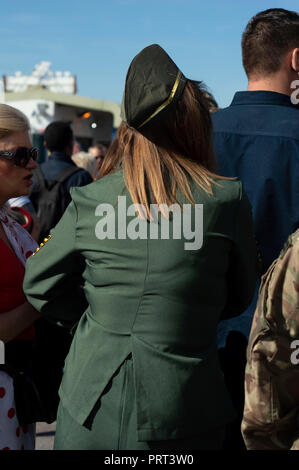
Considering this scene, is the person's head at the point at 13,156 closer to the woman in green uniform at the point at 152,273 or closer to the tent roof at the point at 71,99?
the woman in green uniform at the point at 152,273

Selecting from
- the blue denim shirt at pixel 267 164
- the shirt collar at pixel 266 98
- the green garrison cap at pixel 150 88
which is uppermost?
the green garrison cap at pixel 150 88

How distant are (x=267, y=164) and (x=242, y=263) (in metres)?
0.65

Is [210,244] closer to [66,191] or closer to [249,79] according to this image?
[249,79]

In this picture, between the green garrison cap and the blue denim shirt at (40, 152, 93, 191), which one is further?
the blue denim shirt at (40, 152, 93, 191)

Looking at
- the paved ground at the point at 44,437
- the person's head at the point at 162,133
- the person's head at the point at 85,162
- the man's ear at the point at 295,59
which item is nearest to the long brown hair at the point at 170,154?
the person's head at the point at 162,133

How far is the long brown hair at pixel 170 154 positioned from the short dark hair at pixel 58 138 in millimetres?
3806

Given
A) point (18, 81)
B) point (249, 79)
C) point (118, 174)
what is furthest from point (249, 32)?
point (18, 81)

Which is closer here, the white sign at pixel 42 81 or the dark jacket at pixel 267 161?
the dark jacket at pixel 267 161

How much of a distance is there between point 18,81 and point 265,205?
28623 mm

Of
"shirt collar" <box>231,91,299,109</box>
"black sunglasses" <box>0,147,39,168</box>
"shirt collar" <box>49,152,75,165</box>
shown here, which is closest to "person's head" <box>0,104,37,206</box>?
"black sunglasses" <box>0,147,39,168</box>

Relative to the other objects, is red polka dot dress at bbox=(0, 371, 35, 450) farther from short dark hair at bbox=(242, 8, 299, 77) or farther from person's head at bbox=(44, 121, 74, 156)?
person's head at bbox=(44, 121, 74, 156)

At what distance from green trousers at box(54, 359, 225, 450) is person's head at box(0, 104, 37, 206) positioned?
888 millimetres

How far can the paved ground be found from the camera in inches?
166

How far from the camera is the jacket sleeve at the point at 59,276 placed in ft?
5.89
